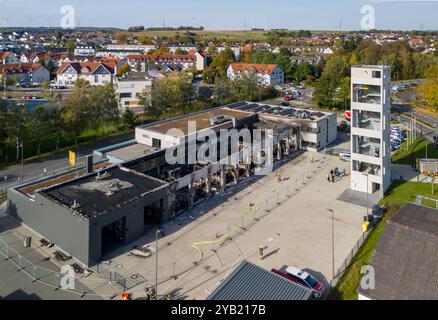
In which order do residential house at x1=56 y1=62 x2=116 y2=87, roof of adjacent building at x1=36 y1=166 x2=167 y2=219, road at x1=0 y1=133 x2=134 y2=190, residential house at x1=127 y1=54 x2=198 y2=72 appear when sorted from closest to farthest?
roof of adjacent building at x1=36 y1=166 x2=167 y2=219
road at x1=0 y1=133 x2=134 y2=190
residential house at x1=56 y1=62 x2=116 y2=87
residential house at x1=127 y1=54 x2=198 y2=72

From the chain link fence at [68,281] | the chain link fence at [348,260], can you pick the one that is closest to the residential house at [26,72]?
the chain link fence at [68,281]

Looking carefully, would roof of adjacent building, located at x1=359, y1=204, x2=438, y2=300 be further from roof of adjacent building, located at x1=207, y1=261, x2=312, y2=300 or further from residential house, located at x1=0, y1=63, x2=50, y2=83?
residential house, located at x1=0, y1=63, x2=50, y2=83

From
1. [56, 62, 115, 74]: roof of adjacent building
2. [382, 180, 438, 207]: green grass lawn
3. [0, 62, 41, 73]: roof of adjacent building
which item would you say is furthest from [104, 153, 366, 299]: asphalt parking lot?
[0, 62, 41, 73]: roof of adjacent building

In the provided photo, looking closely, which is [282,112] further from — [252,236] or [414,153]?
[252,236]

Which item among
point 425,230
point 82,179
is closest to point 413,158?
point 425,230
